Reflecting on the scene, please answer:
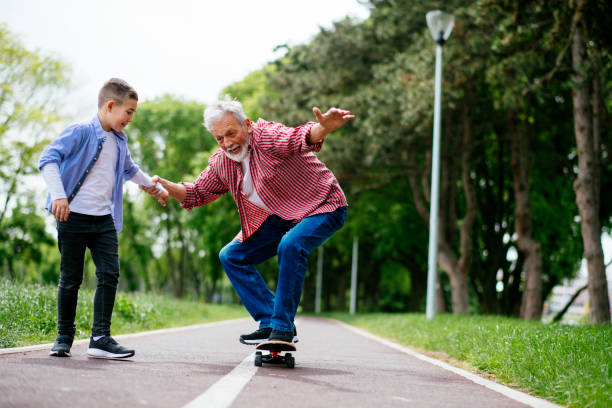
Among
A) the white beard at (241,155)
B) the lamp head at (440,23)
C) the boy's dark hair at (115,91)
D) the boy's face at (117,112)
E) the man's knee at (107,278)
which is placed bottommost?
the man's knee at (107,278)

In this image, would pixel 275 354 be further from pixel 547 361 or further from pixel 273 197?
pixel 547 361

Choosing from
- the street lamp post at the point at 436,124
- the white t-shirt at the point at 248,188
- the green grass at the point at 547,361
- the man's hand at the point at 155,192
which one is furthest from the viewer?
the street lamp post at the point at 436,124

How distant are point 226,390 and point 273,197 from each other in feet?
5.94

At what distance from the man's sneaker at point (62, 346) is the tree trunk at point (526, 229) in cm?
1334

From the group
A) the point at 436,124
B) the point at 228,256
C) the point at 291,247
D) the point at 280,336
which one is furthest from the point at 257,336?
the point at 436,124

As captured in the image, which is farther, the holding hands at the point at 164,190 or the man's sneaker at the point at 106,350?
the holding hands at the point at 164,190

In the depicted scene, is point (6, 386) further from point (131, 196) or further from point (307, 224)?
point (131, 196)

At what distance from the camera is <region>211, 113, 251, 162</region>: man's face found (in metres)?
4.82

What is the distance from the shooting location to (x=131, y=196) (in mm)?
39812

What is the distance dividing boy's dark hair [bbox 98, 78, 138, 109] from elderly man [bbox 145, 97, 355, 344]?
2.25 feet

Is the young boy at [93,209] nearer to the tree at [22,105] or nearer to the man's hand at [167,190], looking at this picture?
the man's hand at [167,190]

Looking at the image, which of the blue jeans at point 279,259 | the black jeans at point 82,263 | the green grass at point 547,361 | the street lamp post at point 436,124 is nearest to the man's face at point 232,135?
the blue jeans at point 279,259

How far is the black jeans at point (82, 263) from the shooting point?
15.6ft

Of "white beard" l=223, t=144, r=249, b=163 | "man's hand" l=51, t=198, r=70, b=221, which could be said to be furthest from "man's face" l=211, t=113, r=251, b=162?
"man's hand" l=51, t=198, r=70, b=221
